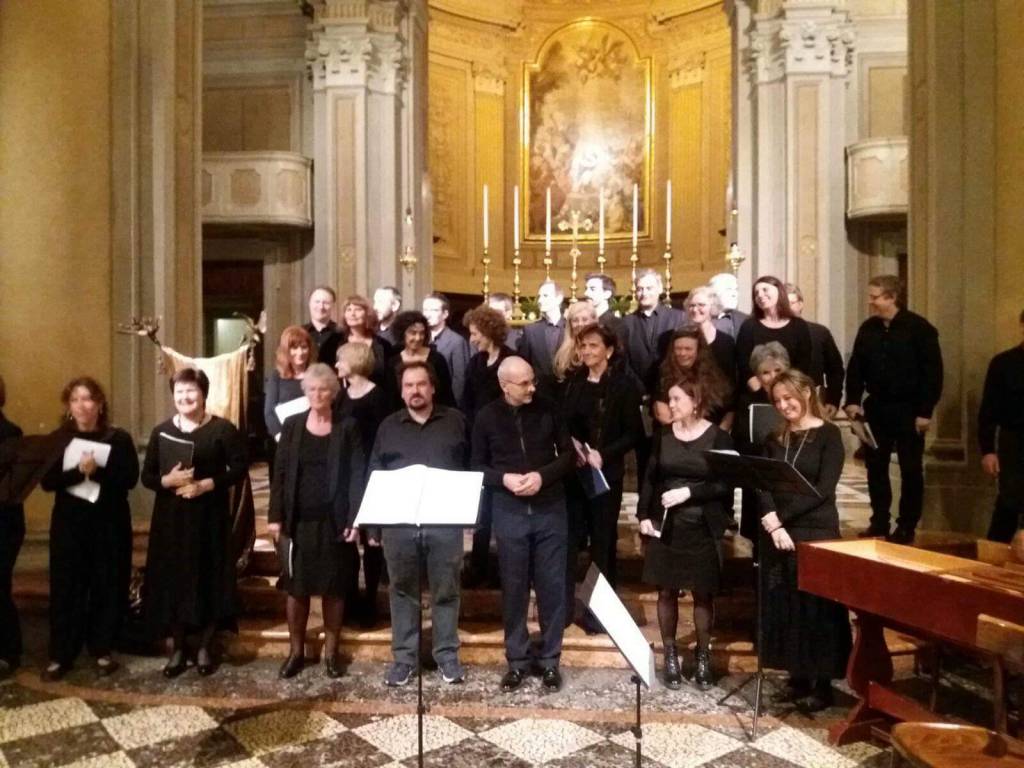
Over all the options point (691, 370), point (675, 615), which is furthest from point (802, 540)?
point (691, 370)

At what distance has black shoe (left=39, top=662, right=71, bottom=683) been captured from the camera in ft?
14.7

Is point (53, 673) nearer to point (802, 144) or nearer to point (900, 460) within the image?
point (900, 460)

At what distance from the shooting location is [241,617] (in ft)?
17.3

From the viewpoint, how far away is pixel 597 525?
455cm

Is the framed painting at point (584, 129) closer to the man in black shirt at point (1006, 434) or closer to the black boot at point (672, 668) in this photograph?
the man in black shirt at point (1006, 434)

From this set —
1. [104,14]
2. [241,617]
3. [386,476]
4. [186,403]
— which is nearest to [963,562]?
[386,476]

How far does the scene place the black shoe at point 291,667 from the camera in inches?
177

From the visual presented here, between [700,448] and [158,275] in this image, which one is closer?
[700,448]

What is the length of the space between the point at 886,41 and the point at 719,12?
5248 millimetres

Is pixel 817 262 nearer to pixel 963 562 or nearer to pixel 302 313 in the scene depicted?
pixel 302 313

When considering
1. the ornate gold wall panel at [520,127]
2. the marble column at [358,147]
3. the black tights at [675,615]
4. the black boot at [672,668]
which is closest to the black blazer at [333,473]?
the black tights at [675,615]

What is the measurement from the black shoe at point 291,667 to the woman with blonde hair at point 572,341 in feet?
6.49

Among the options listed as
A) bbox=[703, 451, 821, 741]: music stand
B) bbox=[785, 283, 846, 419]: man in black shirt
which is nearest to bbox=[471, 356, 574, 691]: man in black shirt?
bbox=[703, 451, 821, 741]: music stand

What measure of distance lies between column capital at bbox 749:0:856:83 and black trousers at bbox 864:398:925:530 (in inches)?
274
